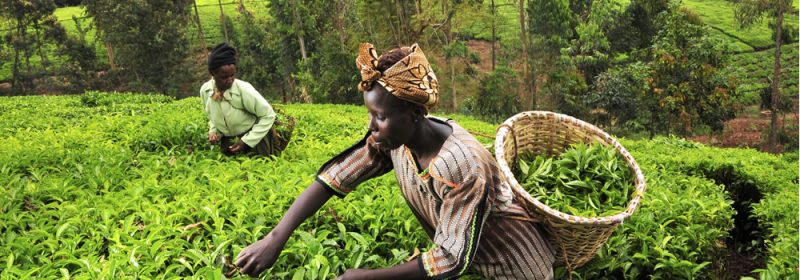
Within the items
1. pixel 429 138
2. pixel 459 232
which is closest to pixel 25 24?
pixel 429 138

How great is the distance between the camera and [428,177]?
175 centimetres

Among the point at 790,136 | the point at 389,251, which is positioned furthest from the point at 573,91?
the point at 389,251

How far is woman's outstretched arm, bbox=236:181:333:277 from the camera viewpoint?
1.82m

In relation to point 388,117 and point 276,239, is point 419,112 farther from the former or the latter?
point 276,239

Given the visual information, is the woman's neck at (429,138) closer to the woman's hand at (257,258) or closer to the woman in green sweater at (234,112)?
the woman's hand at (257,258)

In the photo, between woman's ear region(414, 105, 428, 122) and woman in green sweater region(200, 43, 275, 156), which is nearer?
woman's ear region(414, 105, 428, 122)

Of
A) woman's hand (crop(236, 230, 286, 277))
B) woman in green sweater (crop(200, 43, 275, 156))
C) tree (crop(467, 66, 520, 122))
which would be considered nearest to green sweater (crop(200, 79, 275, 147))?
woman in green sweater (crop(200, 43, 275, 156))

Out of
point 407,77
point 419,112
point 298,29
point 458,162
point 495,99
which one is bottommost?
point 495,99

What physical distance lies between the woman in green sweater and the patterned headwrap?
229 cm

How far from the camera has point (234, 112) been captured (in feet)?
12.8

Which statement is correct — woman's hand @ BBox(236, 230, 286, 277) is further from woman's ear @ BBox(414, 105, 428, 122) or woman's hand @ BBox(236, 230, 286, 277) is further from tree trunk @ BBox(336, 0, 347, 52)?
tree trunk @ BBox(336, 0, 347, 52)

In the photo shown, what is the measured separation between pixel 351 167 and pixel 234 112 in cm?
214

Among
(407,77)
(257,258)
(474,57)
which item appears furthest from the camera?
(474,57)

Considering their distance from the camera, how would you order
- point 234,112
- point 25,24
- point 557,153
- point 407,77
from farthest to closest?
point 25,24
point 234,112
point 557,153
point 407,77
